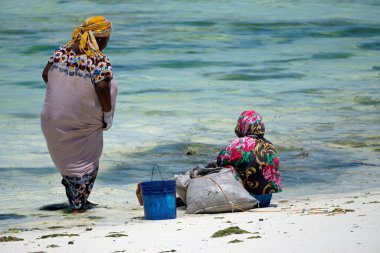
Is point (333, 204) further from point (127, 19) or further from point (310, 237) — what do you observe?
point (127, 19)

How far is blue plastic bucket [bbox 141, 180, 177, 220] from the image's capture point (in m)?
7.81

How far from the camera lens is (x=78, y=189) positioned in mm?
8438

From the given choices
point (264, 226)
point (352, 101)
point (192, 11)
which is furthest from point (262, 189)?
A: point (192, 11)

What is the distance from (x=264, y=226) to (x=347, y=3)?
91.2ft

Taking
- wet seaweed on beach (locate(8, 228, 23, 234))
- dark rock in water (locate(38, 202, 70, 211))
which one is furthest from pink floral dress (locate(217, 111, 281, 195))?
wet seaweed on beach (locate(8, 228, 23, 234))

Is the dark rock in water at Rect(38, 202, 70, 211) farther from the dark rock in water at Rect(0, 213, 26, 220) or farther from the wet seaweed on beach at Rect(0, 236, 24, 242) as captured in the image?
the wet seaweed on beach at Rect(0, 236, 24, 242)

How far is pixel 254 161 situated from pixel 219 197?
1.66ft

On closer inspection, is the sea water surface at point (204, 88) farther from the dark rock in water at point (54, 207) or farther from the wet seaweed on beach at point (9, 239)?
the wet seaweed on beach at point (9, 239)

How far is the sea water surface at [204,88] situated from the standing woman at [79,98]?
0.55 m

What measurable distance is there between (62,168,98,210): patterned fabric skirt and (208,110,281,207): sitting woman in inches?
43.8

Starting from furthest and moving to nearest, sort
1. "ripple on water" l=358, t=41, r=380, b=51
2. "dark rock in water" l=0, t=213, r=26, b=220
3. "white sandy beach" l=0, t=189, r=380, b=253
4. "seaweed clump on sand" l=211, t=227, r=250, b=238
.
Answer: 1. "ripple on water" l=358, t=41, r=380, b=51
2. "dark rock in water" l=0, t=213, r=26, b=220
3. "seaweed clump on sand" l=211, t=227, r=250, b=238
4. "white sandy beach" l=0, t=189, r=380, b=253

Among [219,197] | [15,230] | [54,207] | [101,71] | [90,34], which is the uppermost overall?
[90,34]

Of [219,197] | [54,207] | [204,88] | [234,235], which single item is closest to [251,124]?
[219,197]

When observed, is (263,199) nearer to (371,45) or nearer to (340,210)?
(340,210)
